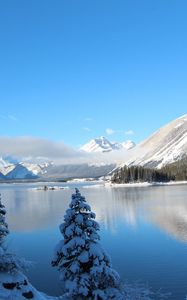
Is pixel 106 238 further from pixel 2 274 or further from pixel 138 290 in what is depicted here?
pixel 2 274

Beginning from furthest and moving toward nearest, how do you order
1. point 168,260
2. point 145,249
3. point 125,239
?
point 125,239 → point 145,249 → point 168,260

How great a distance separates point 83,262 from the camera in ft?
92.2

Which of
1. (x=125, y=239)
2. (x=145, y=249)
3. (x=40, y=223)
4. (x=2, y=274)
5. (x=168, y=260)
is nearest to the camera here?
(x=2, y=274)

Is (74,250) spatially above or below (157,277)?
above

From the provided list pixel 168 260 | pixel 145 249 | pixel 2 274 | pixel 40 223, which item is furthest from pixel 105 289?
pixel 40 223

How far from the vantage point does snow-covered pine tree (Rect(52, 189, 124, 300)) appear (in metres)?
27.7

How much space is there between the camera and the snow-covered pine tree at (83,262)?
90.7 feet

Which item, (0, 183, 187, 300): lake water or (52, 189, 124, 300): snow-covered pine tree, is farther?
(0, 183, 187, 300): lake water

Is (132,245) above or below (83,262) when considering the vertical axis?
below

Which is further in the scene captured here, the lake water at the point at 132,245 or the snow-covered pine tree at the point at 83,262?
the lake water at the point at 132,245

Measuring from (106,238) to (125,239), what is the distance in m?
2.80

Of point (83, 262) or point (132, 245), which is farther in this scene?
point (132, 245)

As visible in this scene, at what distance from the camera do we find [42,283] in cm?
3878

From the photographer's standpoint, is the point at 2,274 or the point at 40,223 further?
the point at 40,223
